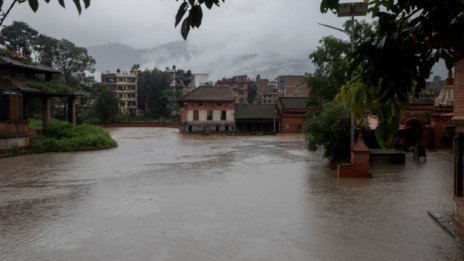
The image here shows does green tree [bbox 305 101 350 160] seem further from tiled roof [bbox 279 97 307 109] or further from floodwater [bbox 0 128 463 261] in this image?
tiled roof [bbox 279 97 307 109]

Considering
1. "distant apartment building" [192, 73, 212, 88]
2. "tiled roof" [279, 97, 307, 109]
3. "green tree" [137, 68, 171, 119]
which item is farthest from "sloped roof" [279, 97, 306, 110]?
"distant apartment building" [192, 73, 212, 88]

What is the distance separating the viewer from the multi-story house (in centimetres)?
7156

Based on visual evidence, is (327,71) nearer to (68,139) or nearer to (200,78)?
(68,139)

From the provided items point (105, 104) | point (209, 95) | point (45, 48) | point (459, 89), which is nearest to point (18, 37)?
point (45, 48)

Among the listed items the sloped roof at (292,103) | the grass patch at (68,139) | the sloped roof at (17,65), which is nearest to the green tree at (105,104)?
the sloped roof at (292,103)

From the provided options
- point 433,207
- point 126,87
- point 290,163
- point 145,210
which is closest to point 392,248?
point 433,207

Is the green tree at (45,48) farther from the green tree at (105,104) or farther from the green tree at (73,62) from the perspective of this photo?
the green tree at (105,104)

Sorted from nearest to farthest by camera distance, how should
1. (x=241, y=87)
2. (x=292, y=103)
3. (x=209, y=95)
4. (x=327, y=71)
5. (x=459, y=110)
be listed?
(x=459, y=110), (x=327, y=71), (x=292, y=103), (x=209, y=95), (x=241, y=87)

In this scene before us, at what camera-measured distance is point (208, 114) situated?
71812mm

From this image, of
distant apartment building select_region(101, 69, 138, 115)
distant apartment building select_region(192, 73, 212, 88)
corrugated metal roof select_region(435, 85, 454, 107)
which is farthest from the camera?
distant apartment building select_region(192, 73, 212, 88)

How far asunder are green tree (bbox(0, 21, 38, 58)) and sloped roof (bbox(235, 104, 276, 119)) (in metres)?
32.1

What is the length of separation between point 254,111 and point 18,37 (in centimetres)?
3653

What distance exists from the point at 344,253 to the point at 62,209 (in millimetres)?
7954

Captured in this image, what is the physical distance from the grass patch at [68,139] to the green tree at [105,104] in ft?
145
